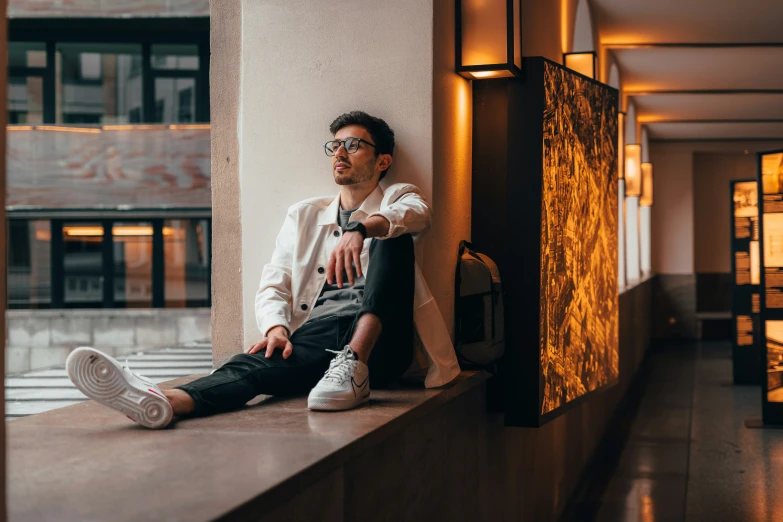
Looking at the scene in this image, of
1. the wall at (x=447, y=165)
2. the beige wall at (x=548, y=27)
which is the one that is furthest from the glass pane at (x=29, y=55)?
the wall at (x=447, y=165)

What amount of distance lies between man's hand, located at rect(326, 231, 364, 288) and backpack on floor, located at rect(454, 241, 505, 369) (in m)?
0.95

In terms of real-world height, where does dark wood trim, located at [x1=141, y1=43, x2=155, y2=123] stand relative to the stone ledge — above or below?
above

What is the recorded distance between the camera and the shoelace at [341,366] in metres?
2.70

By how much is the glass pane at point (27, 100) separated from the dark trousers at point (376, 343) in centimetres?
1412

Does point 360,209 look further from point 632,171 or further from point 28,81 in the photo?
point 28,81

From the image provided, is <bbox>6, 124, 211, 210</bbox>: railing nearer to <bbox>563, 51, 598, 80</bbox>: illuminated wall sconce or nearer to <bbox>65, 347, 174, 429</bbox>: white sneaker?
<bbox>563, 51, 598, 80</bbox>: illuminated wall sconce

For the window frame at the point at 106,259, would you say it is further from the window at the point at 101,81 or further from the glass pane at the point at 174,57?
the glass pane at the point at 174,57

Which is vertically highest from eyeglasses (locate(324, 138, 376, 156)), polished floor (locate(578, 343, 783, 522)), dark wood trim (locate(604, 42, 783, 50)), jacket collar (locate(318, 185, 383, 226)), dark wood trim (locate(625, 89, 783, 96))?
dark wood trim (locate(604, 42, 783, 50))

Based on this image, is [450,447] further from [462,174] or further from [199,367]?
[199,367]

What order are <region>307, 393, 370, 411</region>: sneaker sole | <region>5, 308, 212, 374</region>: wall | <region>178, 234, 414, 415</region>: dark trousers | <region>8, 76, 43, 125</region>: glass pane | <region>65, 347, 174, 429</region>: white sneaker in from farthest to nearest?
<region>8, 76, 43, 125</region>: glass pane < <region>5, 308, 212, 374</region>: wall < <region>178, 234, 414, 415</region>: dark trousers < <region>307, 393, 370, 411</region>: sneaker sole < <region>65, 347, 174, 429</region>: white sneaker

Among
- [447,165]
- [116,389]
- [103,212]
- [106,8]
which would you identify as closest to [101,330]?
[103,212]

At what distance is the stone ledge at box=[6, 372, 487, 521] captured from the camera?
1.63 m

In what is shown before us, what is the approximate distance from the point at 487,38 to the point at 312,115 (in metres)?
0.75

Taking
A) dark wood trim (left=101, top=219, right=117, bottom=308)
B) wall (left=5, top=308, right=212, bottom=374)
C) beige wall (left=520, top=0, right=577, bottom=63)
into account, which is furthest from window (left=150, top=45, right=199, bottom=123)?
beige wall (left=520, top=0, right=577, bottom=63)
